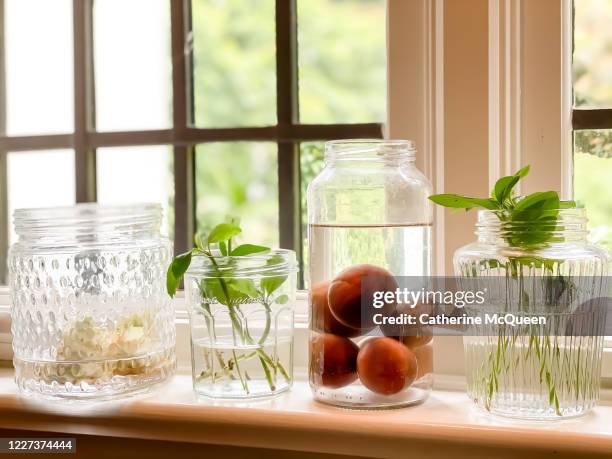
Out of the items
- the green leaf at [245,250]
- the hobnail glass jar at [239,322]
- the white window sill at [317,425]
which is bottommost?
the white window sill at [317,425]

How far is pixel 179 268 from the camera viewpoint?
0.94 m

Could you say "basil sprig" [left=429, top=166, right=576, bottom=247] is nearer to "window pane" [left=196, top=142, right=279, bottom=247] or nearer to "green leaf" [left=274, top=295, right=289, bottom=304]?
"green leaf" [left=274, top=295, right=289, bottom=304]

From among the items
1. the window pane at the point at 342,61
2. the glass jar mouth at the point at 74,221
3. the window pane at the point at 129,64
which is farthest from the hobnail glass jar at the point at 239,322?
the window pane at the point at 129,64

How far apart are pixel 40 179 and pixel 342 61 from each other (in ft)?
1.94

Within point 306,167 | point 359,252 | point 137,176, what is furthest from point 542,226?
point 137,176

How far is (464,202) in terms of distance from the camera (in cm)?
87

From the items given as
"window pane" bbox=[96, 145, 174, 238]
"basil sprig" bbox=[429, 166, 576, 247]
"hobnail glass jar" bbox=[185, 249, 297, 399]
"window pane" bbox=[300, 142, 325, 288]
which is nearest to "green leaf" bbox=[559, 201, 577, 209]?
"basil sprig" bbox=[429, 166, 576, 247]

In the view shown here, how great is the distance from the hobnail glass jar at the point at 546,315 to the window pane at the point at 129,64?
27.5 inches

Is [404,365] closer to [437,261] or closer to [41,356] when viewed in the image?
[437,261]

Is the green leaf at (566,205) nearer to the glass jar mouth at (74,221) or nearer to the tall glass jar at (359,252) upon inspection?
the tall glass jar at (359,252)

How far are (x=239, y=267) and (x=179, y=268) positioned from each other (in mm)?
76

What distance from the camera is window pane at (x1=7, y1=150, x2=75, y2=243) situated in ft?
4.42

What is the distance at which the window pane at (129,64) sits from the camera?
1.32 meters

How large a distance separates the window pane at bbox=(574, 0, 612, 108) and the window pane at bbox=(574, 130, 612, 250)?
0.16 ft
